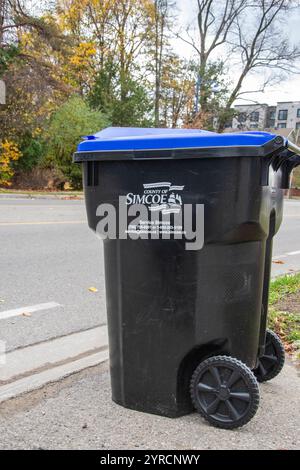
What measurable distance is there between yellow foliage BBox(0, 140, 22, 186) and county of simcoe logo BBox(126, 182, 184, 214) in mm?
17961

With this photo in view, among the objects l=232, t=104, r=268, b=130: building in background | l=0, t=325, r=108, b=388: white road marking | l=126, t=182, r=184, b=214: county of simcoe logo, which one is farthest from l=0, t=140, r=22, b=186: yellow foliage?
l=126, t=182, r=184, b=214: county of simcoe logo

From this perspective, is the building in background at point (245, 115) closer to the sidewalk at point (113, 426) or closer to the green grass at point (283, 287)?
the green grass at point (283, 287)

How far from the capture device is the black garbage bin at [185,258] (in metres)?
2.08

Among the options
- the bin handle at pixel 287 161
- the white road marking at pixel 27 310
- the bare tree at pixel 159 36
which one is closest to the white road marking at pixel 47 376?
the white road marking at pixel 27 310

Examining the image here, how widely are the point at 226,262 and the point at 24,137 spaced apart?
19.0 m

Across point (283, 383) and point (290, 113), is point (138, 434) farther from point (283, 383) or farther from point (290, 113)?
point (290, 113)

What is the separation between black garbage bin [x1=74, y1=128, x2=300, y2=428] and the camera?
2080mm

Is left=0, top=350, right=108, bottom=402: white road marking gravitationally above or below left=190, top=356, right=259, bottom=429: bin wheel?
below

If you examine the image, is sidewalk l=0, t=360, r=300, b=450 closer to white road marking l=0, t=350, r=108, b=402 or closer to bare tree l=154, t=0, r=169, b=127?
white road marking l=0, t=350, r=108, b=402

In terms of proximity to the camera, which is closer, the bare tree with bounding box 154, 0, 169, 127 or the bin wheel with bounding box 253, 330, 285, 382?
the bin wheel with bounding box 253, 330, 285, 382

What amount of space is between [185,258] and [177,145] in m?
0.50

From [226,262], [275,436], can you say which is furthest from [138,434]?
[226,262]

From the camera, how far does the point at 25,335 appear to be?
349cm

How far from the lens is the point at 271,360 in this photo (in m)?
2.67
